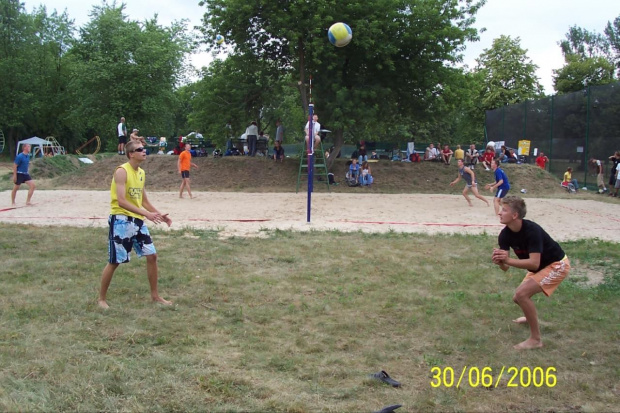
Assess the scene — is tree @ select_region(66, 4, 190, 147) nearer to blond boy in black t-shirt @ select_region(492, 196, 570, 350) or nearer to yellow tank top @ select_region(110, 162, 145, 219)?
yellow tank top @ select_region(110, 162, 145, 219)

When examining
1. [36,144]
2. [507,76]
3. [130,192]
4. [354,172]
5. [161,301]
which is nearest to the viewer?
[130,192]

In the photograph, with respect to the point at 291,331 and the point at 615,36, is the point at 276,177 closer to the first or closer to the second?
the point at 291,331

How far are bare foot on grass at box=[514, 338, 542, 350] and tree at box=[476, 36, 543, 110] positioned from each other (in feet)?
117

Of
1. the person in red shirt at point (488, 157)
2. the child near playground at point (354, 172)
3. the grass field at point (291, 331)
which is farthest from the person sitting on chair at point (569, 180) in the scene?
the grass field at point (291, 331)

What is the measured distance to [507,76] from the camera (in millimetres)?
38250

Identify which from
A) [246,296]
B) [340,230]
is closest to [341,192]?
[340,230]

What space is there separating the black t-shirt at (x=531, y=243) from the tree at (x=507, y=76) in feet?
116

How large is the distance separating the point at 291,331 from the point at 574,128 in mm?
18789

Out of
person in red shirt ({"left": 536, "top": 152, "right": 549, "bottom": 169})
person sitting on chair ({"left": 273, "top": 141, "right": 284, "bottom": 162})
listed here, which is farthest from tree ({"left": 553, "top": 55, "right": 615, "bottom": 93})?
person sitting on chair ({"left": 273, "top": 141, "right": 284, "bottom": 162})

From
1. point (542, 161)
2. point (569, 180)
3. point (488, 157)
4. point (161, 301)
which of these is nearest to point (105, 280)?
point (161, 301)

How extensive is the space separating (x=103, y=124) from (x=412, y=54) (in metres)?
23.5

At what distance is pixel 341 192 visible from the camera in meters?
17.9

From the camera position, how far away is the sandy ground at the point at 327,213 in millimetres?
10250

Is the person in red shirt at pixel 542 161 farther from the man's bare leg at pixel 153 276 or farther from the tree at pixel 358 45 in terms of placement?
the man's bare leg at pixel 153 276
